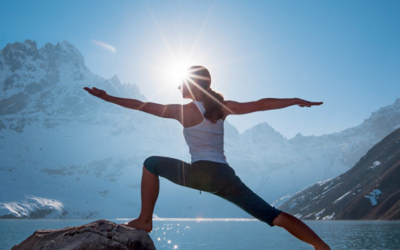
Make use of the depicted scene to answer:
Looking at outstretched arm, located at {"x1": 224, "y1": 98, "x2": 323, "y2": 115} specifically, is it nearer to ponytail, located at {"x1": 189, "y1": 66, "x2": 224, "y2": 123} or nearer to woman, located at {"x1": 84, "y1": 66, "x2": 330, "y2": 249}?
woman, located at {"x1": 84, "y1": 66, "x2": 330, "y2": 249}

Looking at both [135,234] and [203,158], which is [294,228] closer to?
[203,158]

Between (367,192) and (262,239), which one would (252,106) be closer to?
(262,239)

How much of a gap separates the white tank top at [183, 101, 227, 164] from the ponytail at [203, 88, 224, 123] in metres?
0.05

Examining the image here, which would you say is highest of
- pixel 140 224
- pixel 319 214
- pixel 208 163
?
pixel 208 163

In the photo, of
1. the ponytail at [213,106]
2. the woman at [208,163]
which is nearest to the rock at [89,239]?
the woman at [208,163]

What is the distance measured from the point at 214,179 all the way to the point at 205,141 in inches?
17.7

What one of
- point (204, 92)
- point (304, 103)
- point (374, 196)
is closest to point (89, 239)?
point (204, 92)

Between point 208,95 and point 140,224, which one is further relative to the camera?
point 140,224

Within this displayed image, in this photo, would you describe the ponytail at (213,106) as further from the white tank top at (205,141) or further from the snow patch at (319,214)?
the snow patch at (319,214)

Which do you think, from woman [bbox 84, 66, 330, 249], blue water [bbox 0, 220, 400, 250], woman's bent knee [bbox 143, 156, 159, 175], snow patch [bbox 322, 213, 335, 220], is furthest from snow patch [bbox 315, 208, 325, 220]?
woman's bent knee [bbox 143, 156, 159, 175]

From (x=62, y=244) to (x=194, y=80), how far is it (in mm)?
2443

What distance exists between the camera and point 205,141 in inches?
166

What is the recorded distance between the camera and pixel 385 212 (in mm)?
122188

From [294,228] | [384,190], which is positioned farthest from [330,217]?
[294,228]
